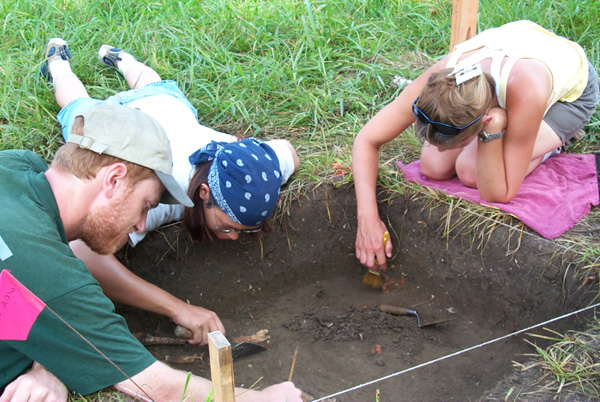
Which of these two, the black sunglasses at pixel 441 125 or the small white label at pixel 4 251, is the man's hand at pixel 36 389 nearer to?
the small white label at pixel 4 251

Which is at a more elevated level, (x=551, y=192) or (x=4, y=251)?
(x=4, y=251)

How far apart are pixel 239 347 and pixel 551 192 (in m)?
1.57

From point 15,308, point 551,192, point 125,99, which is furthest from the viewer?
point 125,99

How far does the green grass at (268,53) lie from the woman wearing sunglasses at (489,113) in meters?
0.34

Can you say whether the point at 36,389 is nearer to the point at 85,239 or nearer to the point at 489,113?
the point at 85,239

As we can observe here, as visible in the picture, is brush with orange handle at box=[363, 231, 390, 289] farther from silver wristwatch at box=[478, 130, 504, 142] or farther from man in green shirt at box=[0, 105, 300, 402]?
man in green shirt at box=[0, 105, 300, 402]

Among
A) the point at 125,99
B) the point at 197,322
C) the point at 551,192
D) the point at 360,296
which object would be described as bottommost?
the point at 360,296

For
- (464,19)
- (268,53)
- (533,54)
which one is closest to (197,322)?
(533,54)

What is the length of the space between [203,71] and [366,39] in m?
1.13

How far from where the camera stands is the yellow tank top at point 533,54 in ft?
7.56

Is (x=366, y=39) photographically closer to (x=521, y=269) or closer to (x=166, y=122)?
(x=166, y=122)

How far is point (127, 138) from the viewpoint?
67.4 inches

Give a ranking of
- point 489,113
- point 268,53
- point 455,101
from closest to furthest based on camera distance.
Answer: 1. point 455,101
2. point 489,113
3. point 268,53

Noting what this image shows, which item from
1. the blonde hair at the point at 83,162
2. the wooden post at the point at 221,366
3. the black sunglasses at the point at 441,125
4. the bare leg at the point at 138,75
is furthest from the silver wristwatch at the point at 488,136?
the bare leg at the point at 138,75
